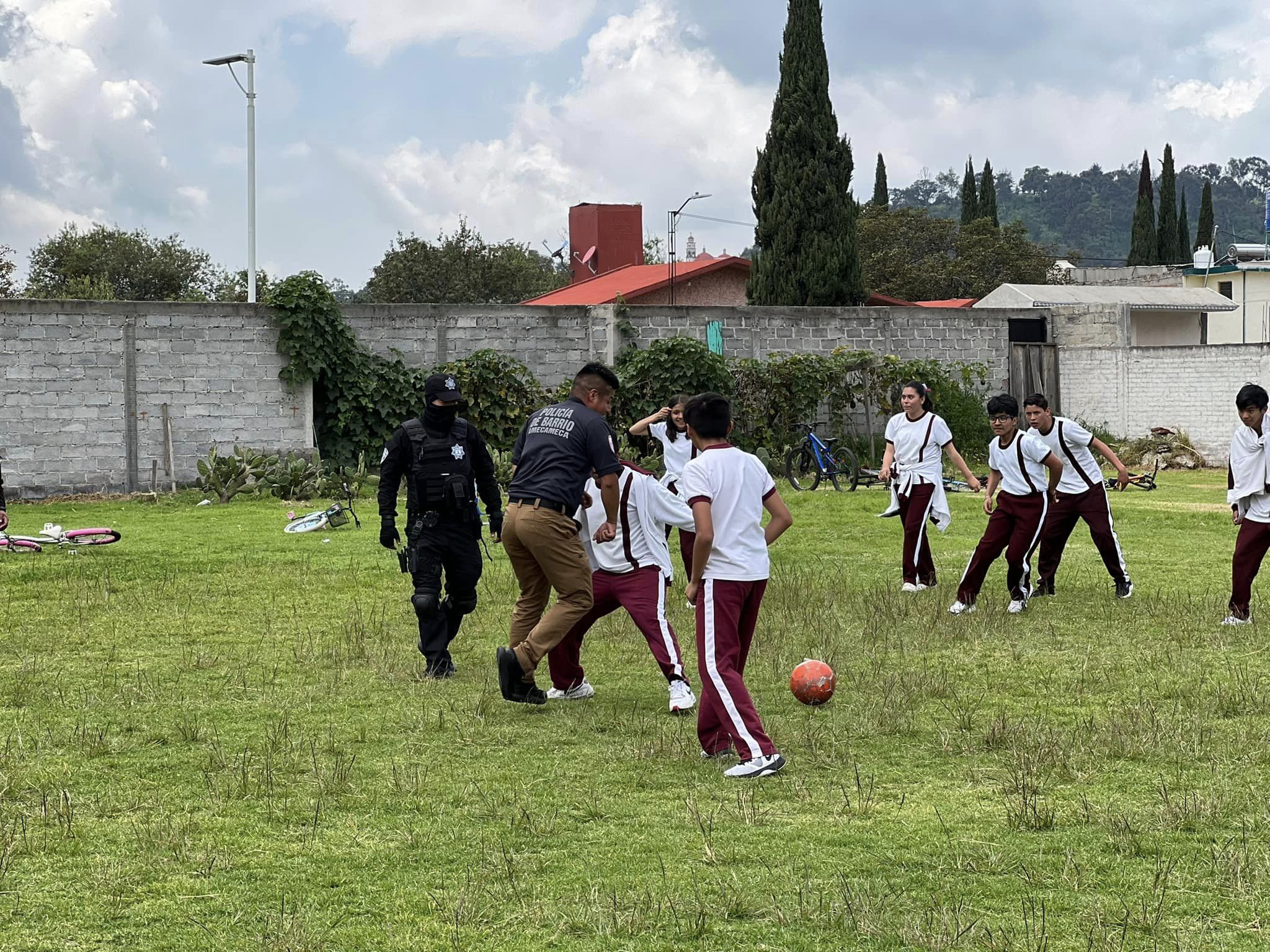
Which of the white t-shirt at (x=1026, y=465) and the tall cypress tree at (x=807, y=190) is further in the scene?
the tall cypress tree at (x=807, y=190)

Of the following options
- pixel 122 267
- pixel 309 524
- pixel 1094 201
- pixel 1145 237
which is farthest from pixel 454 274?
pixel 1094 201

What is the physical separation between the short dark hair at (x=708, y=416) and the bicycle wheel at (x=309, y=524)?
449 inches

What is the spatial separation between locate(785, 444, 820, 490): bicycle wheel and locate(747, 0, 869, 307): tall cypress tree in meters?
15.6

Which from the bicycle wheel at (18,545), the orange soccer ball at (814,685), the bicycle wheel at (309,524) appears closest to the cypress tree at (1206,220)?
the bicycle wheel at (309,524)

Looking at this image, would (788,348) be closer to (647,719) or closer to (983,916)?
(647,719)

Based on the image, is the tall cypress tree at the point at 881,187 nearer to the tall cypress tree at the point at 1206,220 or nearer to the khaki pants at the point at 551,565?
the tall cypress tree at the point at 1206,220

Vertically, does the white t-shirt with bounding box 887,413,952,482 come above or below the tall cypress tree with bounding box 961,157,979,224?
below

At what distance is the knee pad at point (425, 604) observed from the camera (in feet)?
A: 28.1

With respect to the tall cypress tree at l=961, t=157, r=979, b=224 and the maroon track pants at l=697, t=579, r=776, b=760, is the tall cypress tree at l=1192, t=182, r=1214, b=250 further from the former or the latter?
the maroon track pants at l=697, t=579, r=776, b=760

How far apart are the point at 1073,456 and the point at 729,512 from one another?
6.10m

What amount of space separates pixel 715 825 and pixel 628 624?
5202mm

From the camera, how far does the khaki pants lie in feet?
25.4

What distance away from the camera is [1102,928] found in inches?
170

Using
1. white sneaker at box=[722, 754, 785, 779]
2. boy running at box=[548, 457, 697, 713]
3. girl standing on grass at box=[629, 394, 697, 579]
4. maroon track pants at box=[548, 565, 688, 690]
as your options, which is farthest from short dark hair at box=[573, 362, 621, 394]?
girl standing on grass at box=[629, 394, 697, 579]
